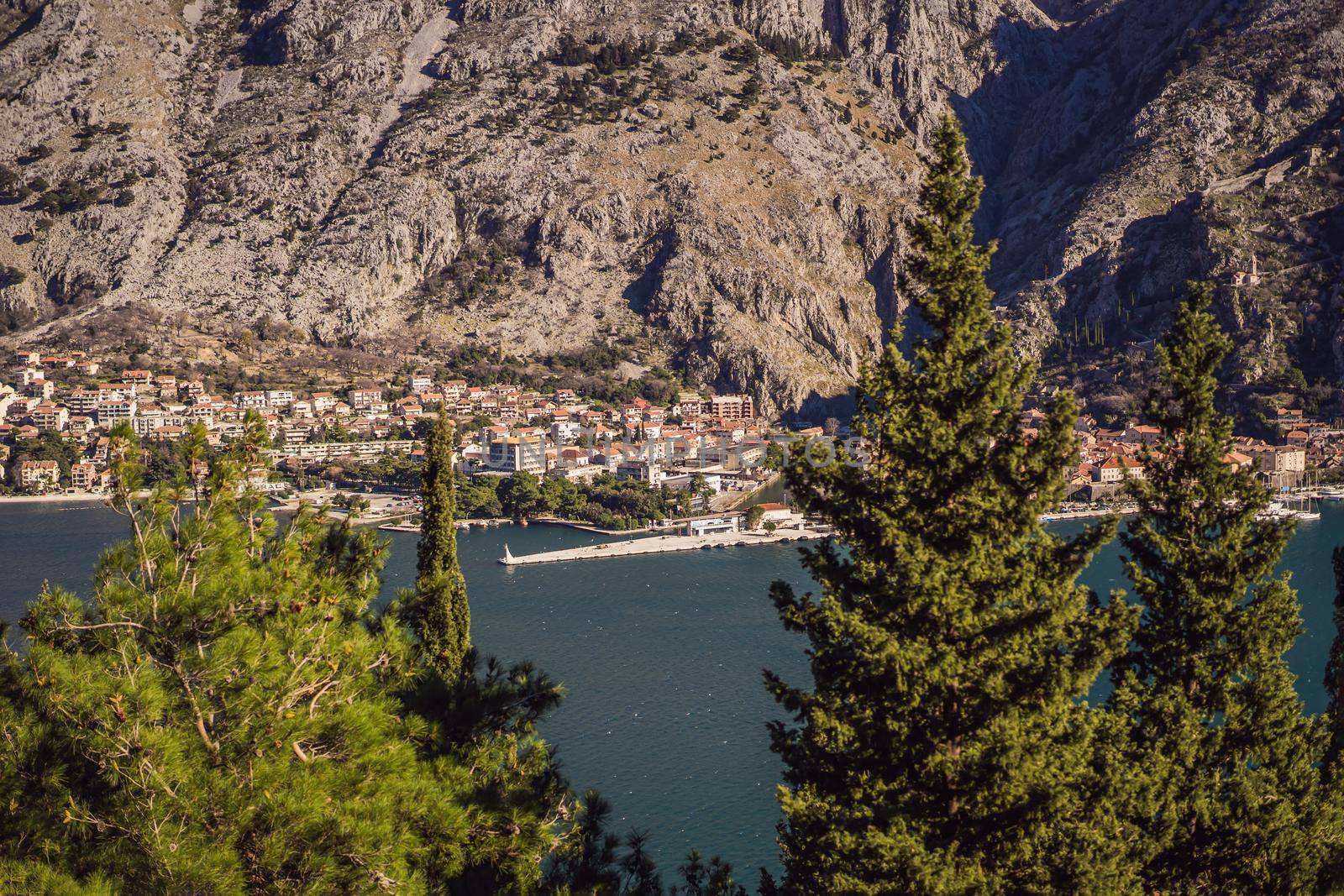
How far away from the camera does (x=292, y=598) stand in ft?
16.1

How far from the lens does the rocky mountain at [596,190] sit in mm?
72875

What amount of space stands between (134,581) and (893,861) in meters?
3.57

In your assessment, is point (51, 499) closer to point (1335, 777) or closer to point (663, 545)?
point (663, 545)

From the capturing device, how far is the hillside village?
2030 inches

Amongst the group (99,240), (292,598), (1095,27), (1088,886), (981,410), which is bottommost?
(1088,886)

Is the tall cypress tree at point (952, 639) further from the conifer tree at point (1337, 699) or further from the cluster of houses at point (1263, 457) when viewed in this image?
the cluster of houses at point (1263, 457)

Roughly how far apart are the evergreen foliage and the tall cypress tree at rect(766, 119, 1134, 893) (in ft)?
6.50

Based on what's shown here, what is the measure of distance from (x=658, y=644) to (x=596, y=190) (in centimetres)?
6173

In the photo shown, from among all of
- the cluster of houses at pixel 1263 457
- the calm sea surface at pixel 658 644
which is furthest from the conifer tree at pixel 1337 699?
the cluster of houses at pixel 1263 457

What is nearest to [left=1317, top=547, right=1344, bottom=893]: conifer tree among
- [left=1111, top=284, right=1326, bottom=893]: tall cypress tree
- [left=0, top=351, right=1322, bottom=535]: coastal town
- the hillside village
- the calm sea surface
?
[left=1111, top=284, right=1326, bottom=893]: tall cypress tree

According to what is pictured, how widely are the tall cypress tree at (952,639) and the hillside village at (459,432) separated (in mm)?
41879

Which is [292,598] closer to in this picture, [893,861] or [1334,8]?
[893,861]

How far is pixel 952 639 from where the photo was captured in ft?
17.8

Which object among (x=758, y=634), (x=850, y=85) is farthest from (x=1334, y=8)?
(x=758, y=634)
